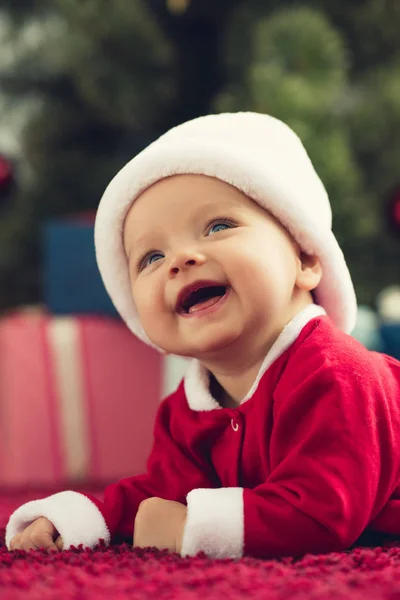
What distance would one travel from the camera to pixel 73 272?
1.53 metres

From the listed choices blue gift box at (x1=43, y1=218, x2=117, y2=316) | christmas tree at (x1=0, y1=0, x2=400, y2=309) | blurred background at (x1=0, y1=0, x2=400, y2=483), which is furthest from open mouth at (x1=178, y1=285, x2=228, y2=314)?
blue gift box at (x1=43, y1=218, x2=117, y2=316)

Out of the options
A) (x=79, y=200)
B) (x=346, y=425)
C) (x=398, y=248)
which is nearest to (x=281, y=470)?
(x=346, y=425)

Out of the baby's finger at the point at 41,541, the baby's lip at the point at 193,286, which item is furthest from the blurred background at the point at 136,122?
the baby's finger at the point at 41,541

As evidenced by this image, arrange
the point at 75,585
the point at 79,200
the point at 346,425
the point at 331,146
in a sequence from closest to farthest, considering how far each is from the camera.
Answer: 1. the point at 75,585
2. the point at 346,425
3. the point at 331,146
4. the point at 79,200

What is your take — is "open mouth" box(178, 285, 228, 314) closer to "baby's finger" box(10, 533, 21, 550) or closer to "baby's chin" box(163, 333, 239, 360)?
"baby's chin" box(163, 333, 239, 360)

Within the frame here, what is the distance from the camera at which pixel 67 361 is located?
1.52 m

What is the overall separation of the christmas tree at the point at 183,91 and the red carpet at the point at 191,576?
85 centimetres

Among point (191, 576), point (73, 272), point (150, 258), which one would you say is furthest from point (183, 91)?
point (191, 576)

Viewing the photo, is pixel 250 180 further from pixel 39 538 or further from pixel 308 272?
pixel 39 538

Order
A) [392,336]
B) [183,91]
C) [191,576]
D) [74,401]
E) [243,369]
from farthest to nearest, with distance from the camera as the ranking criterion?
[183,91] < [74,401] < [392,336] < [243,369] < [191,576]

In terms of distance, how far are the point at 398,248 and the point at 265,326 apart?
912mm

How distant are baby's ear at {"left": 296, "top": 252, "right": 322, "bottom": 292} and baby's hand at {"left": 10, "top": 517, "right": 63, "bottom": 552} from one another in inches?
13.2

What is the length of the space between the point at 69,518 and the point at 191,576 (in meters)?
0.21

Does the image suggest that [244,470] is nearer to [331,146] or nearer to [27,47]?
[331,146]
